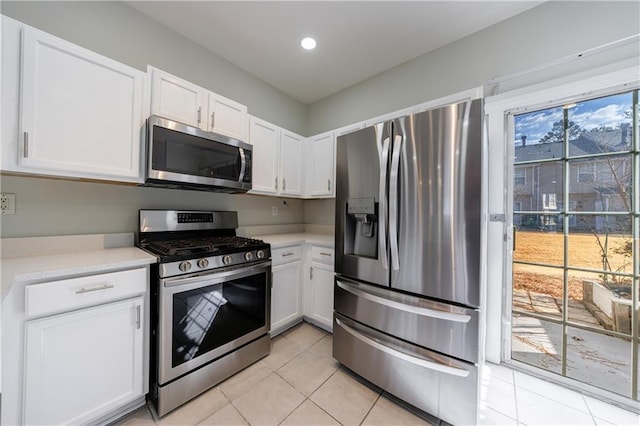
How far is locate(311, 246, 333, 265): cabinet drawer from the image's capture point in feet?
7.23

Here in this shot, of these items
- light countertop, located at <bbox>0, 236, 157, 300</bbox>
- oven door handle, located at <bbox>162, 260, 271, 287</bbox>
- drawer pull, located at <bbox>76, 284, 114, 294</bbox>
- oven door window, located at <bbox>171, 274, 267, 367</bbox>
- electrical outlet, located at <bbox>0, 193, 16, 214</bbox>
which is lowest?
oven door window, located at <bbox>171, 274, 267, 367</bbox>

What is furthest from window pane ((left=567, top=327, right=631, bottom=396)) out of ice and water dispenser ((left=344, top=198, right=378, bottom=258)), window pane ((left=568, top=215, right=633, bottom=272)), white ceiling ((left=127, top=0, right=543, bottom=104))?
white ceiling ((left=127, top=0, right=543, bottom=104))

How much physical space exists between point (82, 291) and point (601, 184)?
3093 millimetres

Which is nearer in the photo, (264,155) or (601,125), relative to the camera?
(601,125)

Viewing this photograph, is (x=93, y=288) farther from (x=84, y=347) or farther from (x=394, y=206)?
(x=394, y=206)

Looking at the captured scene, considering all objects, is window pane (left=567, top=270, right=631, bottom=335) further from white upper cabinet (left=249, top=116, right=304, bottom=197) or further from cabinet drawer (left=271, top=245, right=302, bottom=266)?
white upper cabinet (left=249, top=116, right=304, bottom=197)

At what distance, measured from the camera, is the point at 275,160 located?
2.51 meters

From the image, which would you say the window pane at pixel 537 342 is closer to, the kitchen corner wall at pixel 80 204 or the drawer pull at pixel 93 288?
the drawer pull at pixel 93 288

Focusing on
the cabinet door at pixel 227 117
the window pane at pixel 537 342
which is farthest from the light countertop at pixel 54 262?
the window pane at pixel 537 342

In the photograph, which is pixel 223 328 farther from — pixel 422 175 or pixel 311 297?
pixel 422 175

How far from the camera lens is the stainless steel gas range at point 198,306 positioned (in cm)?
136

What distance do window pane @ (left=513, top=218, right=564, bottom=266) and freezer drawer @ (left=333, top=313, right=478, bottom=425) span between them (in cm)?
110

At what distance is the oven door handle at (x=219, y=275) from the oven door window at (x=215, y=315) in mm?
46

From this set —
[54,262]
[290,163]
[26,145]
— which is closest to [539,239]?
[290,163]
